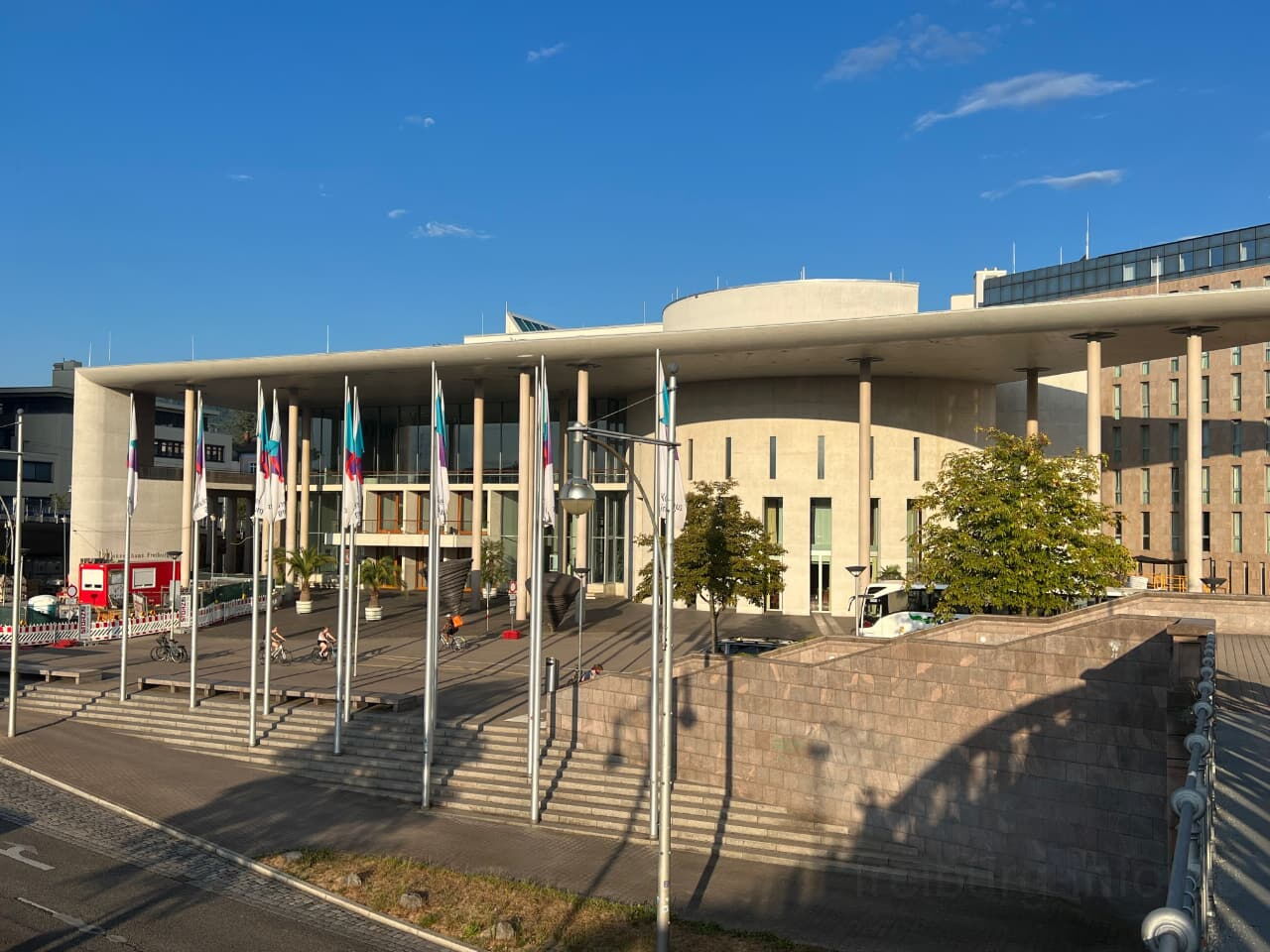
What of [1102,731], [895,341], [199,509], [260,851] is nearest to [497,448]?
[895,341]

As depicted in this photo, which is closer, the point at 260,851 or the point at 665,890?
the point at 665,890

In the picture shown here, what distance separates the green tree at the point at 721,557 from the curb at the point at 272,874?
17059 millimetres

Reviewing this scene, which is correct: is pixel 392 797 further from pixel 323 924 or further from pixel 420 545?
pixel 420 545

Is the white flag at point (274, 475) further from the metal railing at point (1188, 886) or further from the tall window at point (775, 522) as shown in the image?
the tall window at point (775, 522)

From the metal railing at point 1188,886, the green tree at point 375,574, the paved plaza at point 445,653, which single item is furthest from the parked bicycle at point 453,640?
the metal railing at point 1188,886

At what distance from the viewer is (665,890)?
47.7 ft

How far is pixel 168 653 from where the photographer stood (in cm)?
3778

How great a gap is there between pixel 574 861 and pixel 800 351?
27738mm

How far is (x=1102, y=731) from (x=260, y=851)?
49.5 ft

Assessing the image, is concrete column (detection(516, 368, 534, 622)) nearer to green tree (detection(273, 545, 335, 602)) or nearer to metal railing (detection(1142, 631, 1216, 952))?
green tree (detection(273, 545, 335, 602))

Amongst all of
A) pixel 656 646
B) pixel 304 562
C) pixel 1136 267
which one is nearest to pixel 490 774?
pixel 656 646

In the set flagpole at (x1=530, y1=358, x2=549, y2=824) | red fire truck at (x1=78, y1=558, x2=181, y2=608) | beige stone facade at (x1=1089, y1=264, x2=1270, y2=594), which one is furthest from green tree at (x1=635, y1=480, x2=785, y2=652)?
red fire truck at (x1=78, y1=558, x2=181, y2=608)

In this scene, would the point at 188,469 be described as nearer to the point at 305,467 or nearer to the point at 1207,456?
the point at 305,467

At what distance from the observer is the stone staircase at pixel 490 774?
66.1 feet
